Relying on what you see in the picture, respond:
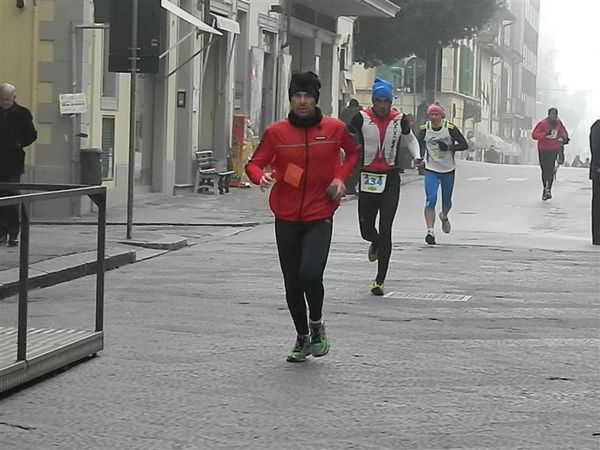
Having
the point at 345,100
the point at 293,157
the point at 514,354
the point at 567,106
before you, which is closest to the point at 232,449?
the point at 293,157

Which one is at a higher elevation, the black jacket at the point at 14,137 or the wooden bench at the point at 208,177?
the black jacket at the point at 14,137

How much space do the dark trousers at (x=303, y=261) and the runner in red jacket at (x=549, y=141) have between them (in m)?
19.2

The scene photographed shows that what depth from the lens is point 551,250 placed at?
1730cm

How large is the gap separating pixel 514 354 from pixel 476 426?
2.32 metres

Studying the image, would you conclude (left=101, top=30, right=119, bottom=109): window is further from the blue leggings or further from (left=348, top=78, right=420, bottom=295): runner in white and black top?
(left=348, top=78, right=420, bottom=295): runner in white and black top

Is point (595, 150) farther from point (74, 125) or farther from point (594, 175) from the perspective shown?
point (74, 125)

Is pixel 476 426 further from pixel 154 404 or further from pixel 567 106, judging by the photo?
pixel 567 106

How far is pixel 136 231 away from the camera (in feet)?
59.2

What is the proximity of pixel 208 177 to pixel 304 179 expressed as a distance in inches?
749

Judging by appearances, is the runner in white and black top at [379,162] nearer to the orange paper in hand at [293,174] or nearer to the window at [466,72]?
the orange paper in hand at [293,174]

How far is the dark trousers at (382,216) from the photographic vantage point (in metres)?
12.0

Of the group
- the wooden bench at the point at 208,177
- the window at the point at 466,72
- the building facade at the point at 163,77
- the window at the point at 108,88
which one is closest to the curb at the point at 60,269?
the building facade at the point at 163,77

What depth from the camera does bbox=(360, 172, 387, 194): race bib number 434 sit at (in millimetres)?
12211

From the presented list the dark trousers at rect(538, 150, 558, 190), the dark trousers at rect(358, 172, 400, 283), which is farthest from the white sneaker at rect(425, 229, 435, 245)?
the dark trousers at rect(538, 150, 558, 190)
